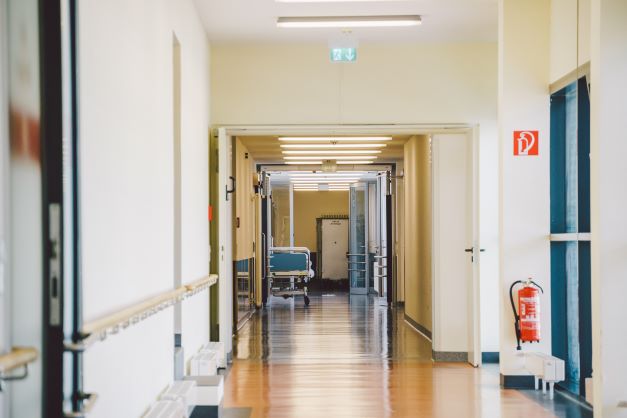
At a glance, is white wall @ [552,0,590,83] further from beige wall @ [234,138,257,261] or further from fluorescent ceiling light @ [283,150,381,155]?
fluorescent ceiling light @ [283,150,381,155]

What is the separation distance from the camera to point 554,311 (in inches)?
234

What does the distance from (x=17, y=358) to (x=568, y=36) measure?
4963 millimetres

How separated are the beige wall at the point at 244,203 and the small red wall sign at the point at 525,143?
374cm

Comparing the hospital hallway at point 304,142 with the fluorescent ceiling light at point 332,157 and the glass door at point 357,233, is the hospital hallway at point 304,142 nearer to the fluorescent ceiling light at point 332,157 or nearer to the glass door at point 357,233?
the fluorescent ceiling light at point 332,157

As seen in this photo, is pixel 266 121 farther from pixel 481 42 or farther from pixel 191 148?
pixel 481 42

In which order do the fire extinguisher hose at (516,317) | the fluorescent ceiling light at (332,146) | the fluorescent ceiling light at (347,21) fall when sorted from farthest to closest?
the fluorescent ceiling light at (332,146), the fluorescent ceiling light at (347,21), the fire extinguisher hose at (516,317)

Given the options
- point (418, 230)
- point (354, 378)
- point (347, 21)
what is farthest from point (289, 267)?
point (347, 21)

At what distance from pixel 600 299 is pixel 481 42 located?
12.7 feet

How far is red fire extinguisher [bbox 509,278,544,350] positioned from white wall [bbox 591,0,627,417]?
1753 mm

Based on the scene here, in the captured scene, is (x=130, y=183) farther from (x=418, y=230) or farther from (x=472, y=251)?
(x=418, y=230)

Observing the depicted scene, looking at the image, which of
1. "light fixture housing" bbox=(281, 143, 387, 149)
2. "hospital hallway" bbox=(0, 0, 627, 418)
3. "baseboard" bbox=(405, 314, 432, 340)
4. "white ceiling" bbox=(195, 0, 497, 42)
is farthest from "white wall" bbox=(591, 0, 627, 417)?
"light fixture housing" bbox=(281, 143, 387, 149)

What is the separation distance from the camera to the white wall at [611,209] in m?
3.94

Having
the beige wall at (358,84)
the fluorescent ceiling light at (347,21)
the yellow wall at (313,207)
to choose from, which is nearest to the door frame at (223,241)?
the beige wall at (358,84)

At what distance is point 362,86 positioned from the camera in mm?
7109
